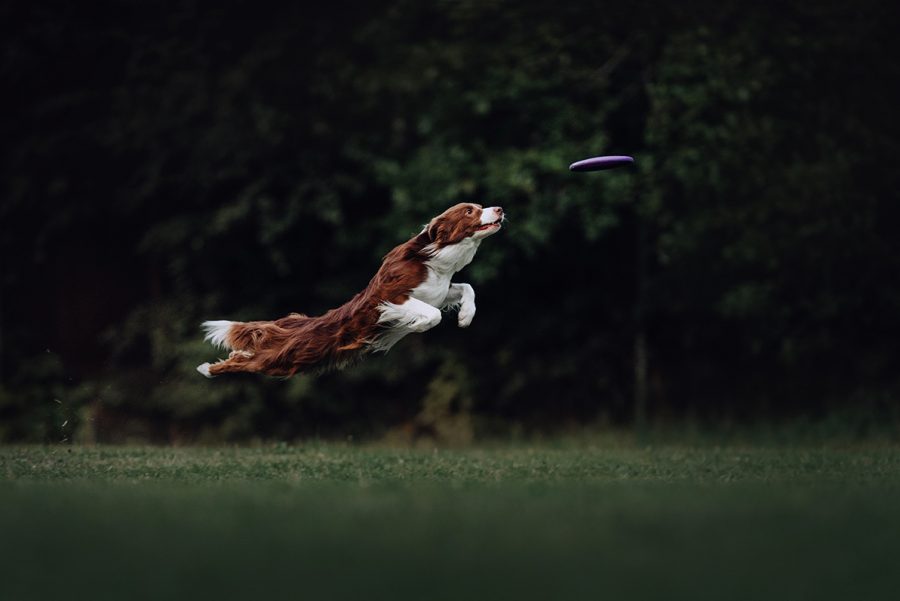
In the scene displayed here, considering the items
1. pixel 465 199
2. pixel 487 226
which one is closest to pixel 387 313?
pixel 487 226

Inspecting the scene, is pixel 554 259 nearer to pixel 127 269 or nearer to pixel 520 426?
pixel 520 426

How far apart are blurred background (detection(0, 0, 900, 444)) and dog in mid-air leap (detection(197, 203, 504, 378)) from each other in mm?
7031

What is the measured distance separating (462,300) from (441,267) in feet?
1.42

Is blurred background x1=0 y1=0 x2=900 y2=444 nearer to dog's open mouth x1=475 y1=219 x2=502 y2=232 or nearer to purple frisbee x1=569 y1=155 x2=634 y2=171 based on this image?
purple frisbee x1=569 y1=155 x2=634 y2=171

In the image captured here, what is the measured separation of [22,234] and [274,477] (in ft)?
36.3

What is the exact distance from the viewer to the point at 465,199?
16234 mm

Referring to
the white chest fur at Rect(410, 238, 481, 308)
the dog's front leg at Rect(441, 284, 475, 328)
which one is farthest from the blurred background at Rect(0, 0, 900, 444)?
the white chest fur at Rect(410, 238, 481, 308)

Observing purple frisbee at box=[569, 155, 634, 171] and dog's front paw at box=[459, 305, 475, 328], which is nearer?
dog's front paw at box=[459, 305, 475, 328]

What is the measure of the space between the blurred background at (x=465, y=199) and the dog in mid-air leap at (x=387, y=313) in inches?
277

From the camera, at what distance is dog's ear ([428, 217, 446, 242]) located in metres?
8.55

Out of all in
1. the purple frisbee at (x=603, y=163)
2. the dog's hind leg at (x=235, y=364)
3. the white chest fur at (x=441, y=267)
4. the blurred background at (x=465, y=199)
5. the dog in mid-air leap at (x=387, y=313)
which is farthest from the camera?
the blurred background at (x=465, y=199)

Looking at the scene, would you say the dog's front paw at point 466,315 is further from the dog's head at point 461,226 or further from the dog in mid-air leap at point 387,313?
Answer: the dog's head at point 461,226

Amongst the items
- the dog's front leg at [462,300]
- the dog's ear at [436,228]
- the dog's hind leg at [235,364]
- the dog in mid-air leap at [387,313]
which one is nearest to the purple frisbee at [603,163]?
the dog in mid-air leap at [387,313]

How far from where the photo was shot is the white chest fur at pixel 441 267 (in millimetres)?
8539
